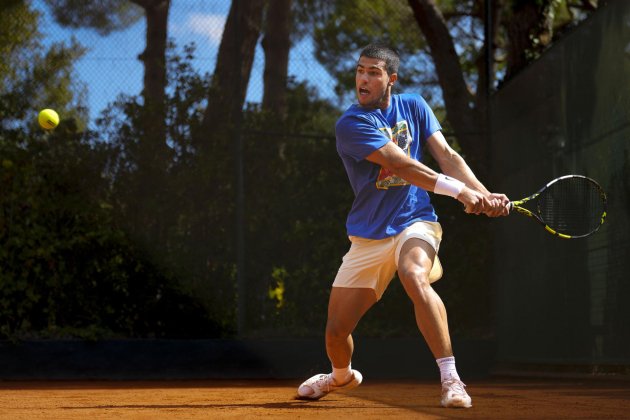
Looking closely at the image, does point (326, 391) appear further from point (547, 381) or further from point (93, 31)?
point (93, 31)

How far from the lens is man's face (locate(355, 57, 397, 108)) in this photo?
16.9ft

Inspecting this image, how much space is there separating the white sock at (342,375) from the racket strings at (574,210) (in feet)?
4.93

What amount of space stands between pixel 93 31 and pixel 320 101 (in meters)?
1.80

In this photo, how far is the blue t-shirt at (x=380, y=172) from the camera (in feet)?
16.8

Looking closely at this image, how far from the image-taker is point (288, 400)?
18.8 ft

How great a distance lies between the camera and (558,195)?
6.37 metres

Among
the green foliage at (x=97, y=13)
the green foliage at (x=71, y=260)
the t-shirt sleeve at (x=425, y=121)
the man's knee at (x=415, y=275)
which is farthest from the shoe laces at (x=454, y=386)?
the green foliage at (x=97, y=13)

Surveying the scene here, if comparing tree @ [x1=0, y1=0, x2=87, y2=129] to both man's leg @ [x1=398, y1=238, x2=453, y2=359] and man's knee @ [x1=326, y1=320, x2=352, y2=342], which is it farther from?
man's leg @ [x1=398, y1=238, x2=453, y2=359]

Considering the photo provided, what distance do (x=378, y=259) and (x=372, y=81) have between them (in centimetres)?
85

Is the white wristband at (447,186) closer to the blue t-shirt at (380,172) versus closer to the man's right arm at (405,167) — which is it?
the man's right arm at (405,167)

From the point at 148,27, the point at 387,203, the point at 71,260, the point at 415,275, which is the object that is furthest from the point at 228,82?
the point at 415,275

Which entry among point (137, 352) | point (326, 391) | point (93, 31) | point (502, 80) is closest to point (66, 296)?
point (137, 352)

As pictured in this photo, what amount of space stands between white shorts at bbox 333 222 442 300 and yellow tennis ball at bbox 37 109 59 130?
3274 millimetres

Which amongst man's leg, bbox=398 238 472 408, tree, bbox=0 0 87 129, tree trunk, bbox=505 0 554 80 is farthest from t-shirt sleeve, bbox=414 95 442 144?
tree trunk, bbox=505 0 554 80
